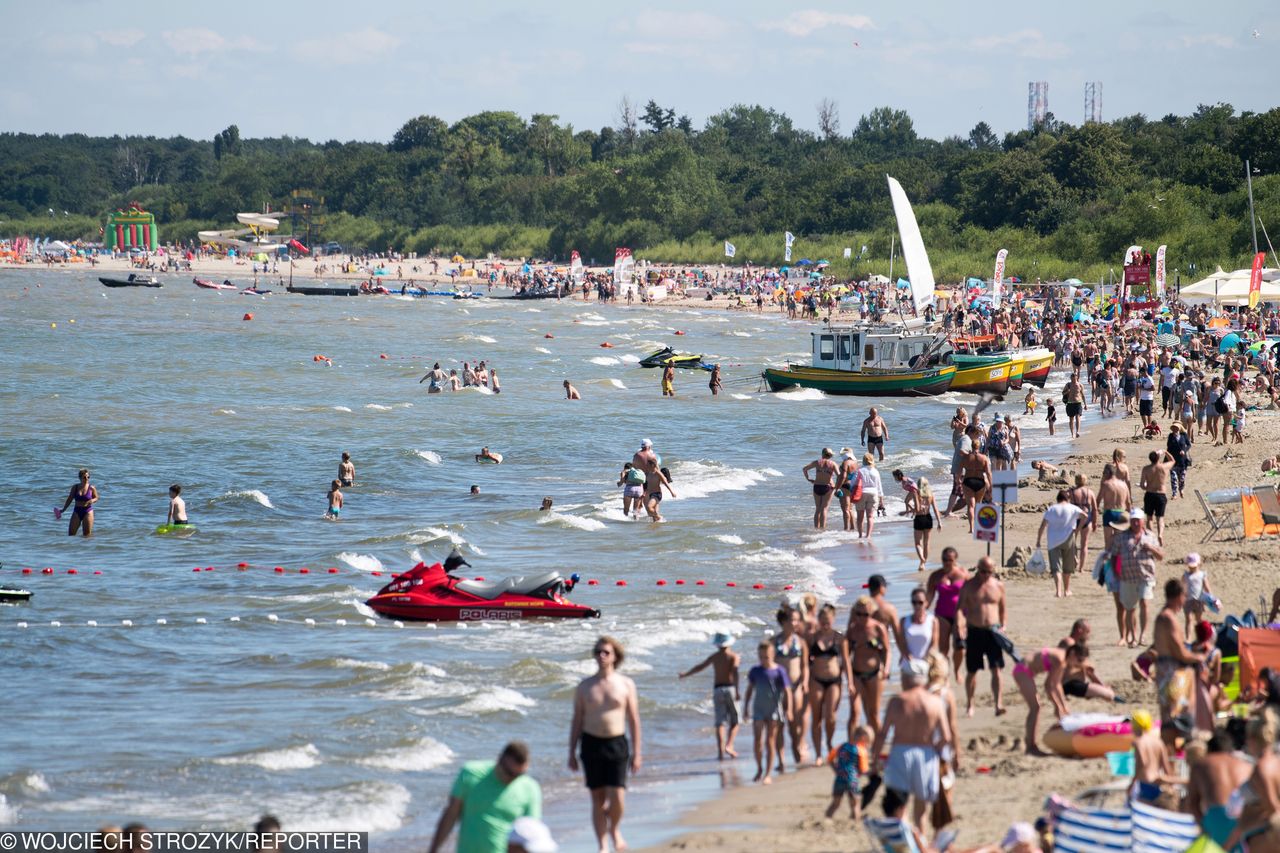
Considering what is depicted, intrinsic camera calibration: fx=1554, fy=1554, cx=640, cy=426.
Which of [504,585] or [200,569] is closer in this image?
[504,585]

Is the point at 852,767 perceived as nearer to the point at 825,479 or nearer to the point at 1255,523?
the point at 1255,523

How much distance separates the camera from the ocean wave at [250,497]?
89.7 ft

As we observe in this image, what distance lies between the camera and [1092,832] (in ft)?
27.2

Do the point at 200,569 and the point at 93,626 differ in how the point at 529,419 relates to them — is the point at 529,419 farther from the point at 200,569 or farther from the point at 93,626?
the point at 93,626

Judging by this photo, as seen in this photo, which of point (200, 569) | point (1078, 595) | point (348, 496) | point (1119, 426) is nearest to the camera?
point (1078, 595)

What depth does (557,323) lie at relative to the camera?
261 ft

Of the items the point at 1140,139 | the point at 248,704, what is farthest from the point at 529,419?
the point at 1140,139

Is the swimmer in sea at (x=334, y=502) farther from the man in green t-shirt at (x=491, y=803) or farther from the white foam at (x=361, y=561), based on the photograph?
the man in green t-shirt at (x=491, y=803)

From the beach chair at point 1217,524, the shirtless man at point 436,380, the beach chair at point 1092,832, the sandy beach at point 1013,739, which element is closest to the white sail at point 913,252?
the shirtless man at point 436,380

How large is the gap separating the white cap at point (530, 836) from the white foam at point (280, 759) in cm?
546

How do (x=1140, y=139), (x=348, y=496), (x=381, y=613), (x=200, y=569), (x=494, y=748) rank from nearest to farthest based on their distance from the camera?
(x=494, y=748) → (x=381, y=613) → (x=200, y=569) → (x=348, y=496) → (x=1140, y=139)

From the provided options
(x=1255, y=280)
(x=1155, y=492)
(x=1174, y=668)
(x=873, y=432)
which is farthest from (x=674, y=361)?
(x=1174, y=668)

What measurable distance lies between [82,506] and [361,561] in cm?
551

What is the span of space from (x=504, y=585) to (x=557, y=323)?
62.4 meters
